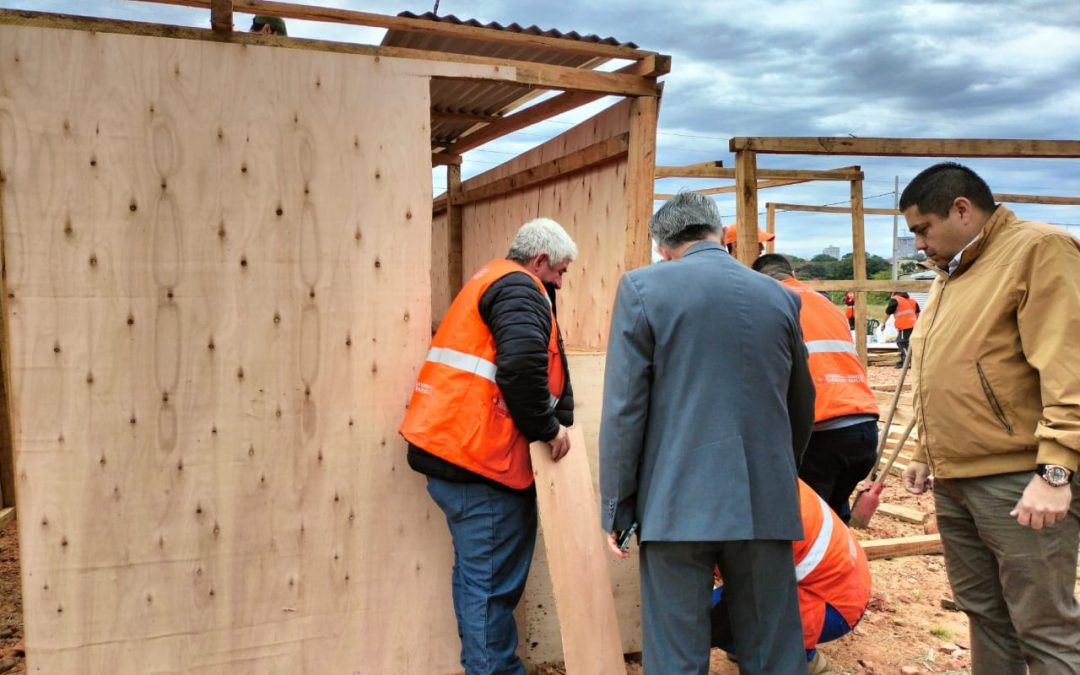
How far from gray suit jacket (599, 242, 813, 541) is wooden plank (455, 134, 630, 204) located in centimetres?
180

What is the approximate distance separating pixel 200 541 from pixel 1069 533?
3345 millimetres

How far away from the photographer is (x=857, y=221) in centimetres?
884

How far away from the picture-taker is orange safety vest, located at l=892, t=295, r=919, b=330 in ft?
52.0

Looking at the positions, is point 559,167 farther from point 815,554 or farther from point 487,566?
point 815,554

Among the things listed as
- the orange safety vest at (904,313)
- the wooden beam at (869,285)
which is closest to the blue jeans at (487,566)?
the wooden beam at (869,285)

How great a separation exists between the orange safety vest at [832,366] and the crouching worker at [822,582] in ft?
2.99

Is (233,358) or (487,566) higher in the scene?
(233,358)

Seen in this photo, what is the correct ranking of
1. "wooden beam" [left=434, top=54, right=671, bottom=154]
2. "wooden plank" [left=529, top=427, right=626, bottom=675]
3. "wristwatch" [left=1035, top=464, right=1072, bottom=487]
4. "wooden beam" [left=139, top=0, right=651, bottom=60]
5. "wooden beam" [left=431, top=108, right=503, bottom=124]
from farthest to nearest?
1. "wooden beam" [left=431, top=108, right=503, bottom=124]
2. "wooden beam" [left=434, top=54, right=671, bottom=154]
3. "wooden beam" [left=139, top=0, right=651, bottom=60]
4. "wooden plank" [left=529, top=427, right=626, bottom=675]
5. "wristwatch" [left=1035, top=464, right=1072, bottom=487]

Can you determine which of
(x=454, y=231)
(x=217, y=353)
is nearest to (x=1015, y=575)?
(x=217, y=353)

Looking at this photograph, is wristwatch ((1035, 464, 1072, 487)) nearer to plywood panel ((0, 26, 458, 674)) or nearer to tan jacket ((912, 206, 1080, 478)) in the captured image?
tan jacket ((912, 206, 1080, 478))

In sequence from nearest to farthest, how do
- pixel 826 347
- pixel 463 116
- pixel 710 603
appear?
1. pixel 710 603
2. pixel 826 347
3. pixel 463 116

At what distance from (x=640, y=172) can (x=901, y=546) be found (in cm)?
343

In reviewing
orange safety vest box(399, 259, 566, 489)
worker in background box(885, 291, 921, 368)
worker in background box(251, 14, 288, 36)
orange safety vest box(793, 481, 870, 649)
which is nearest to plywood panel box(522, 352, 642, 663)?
Answer: orange safety vest box(399, 259, 566, 489)

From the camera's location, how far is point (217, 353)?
3.43 metres
